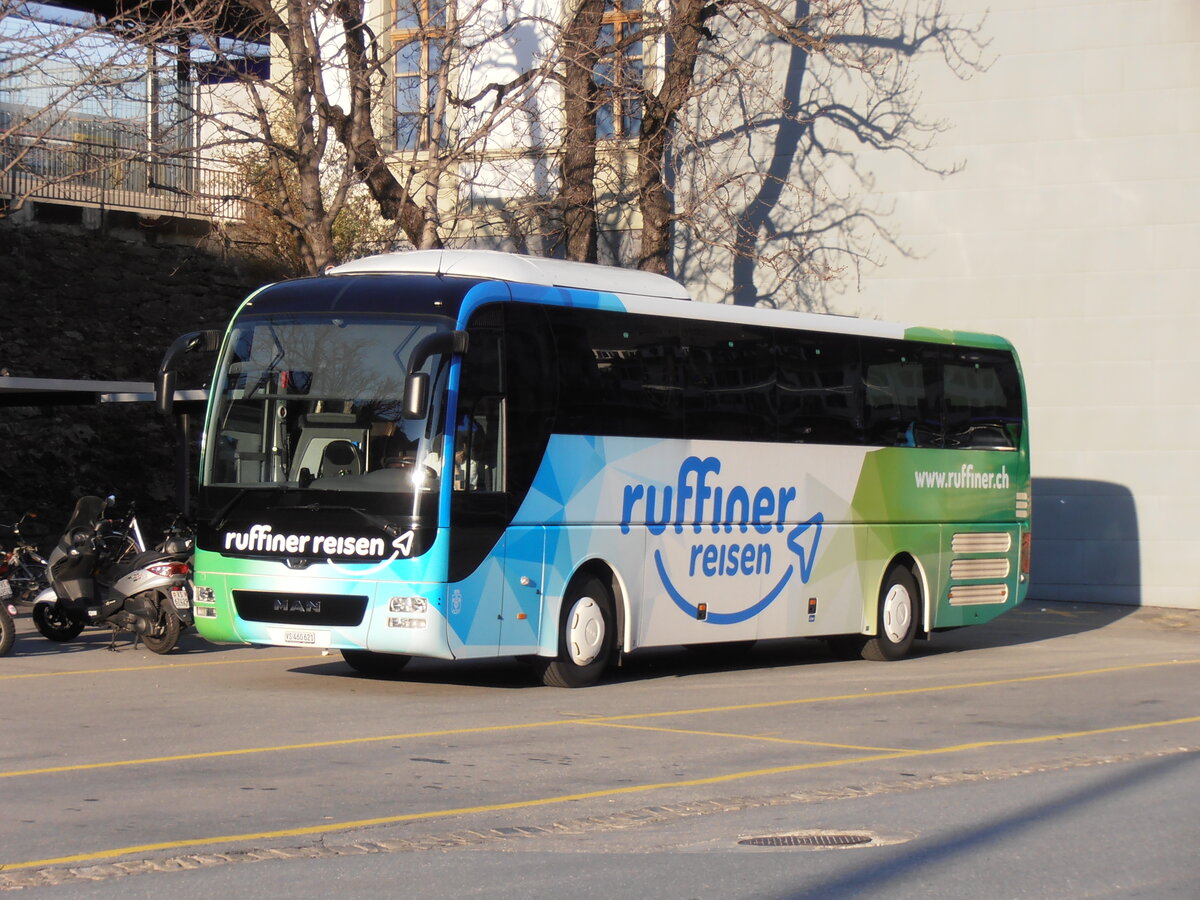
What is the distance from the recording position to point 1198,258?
953 inches

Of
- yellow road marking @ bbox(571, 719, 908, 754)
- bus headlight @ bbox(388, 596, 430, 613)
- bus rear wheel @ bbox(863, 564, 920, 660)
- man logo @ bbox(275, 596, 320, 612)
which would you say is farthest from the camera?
bus rear wheel @ bbox(863, 564, 920, 660)

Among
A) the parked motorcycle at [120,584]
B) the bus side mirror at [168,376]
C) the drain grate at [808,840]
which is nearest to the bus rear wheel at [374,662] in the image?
the parked motorcycle at [120,584]

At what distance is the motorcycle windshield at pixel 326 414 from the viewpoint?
41.1ft

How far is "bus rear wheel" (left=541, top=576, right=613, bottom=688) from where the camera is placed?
44.9 ft

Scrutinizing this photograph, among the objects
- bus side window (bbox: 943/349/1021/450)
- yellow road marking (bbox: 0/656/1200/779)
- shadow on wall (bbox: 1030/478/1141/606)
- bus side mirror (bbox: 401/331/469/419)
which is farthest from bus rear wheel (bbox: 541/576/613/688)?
shadow on wall (bbox: 1030/478/1141/606)

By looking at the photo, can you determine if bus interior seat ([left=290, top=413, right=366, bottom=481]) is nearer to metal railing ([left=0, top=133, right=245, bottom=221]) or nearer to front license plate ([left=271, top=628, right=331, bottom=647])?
front license plate ([left=271, top=628, right=331, bottom=647])

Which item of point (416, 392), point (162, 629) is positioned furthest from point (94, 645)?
point (416, 392)

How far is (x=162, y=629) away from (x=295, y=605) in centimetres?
338

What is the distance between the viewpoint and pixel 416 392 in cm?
1200

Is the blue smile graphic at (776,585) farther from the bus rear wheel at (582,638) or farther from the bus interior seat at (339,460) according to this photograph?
the bus interior seat at (339,460)

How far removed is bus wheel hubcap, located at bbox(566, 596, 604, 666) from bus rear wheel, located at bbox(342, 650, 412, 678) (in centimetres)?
188

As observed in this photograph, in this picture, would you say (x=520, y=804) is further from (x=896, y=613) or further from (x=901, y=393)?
(x=901, y=393)

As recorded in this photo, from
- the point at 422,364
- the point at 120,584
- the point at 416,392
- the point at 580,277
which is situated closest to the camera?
the point at 416,392

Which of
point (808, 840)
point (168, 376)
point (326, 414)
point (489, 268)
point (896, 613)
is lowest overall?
point (808, 840)
